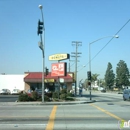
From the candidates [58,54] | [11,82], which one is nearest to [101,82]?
[11,82]

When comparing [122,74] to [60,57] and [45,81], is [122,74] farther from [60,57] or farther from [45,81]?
[60,57]

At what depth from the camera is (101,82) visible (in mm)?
171125

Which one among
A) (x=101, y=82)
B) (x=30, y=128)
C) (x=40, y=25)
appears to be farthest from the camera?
(x=101, y=82)


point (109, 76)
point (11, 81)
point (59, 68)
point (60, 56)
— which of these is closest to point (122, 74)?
point (109, 76)

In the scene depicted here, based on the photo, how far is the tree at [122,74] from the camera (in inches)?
4525

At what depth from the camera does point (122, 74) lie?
377ft

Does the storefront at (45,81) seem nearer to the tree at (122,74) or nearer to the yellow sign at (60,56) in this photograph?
the yellow sign at (60,56)

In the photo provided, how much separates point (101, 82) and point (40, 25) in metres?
147

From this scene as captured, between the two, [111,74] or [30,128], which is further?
[111,74]

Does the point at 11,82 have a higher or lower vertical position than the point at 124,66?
lower

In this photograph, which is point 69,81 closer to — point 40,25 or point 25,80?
point 25,80

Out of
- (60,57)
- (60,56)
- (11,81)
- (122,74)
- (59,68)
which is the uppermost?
(122,74)

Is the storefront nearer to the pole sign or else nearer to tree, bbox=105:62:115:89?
the pole sign

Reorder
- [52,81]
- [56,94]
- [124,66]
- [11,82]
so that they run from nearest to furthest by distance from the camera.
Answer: [56,94] < [52,81] < [11,82] < [124,66]
